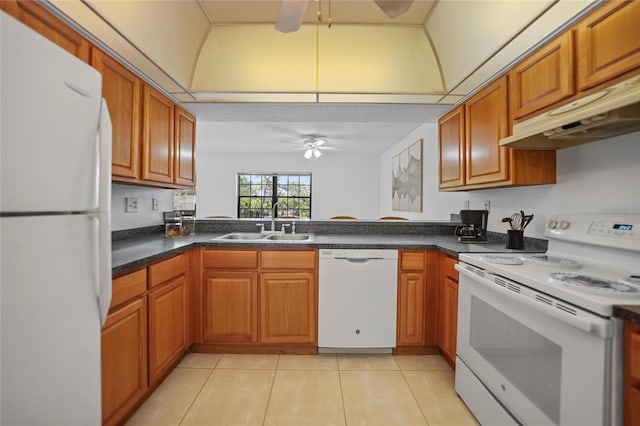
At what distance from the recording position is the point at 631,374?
92 centimetres

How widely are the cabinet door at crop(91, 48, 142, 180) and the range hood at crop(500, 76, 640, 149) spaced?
7.39 feet

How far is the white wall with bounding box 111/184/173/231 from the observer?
2.27 meters

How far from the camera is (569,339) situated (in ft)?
3.56

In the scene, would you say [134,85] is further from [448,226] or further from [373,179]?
[373,179]

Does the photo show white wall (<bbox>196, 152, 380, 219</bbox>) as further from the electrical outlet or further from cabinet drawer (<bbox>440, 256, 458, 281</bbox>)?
cabinet drawer (<bbox>440, 256, 458, 281</bbox>)

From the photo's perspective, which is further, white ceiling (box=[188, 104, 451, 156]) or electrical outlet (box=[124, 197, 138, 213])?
white ceiling (box=[188, 104, 451, 156])

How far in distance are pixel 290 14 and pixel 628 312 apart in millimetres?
1742

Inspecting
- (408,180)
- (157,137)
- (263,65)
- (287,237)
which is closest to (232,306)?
(287,237)

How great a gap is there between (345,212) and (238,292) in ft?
16.7

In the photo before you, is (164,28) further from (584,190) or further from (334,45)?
(584,190)

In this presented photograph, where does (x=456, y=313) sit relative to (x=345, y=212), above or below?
below

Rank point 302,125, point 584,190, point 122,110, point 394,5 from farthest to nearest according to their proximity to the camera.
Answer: point 302,125 → point 122,110 → point 584,190 → point 394,5

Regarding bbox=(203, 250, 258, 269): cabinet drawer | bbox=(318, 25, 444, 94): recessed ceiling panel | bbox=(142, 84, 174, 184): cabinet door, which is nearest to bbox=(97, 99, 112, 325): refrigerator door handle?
bbox=(142, 84, 174, 184): cabinet door

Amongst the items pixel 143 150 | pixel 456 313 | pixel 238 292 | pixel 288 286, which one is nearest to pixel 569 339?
pixel 456 313
